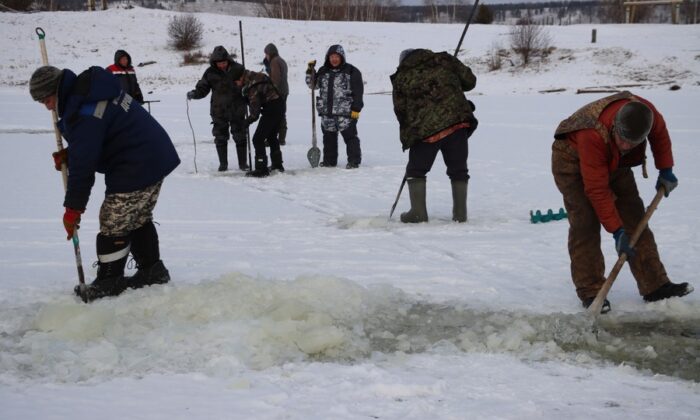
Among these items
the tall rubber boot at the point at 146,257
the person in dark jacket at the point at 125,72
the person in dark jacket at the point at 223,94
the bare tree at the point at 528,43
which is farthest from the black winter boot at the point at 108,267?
the bare tree at the point at 528,43

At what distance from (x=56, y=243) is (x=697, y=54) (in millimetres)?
29460

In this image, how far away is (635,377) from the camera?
138 inches

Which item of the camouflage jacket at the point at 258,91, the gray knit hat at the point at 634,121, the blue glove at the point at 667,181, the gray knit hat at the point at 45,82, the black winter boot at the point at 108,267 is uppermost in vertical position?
the gray knit hat at the point at 45,82

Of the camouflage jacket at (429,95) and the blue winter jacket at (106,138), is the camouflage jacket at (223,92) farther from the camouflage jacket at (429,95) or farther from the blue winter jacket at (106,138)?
the blue winter jacket at (106,138)

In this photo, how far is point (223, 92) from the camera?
33.1 ft

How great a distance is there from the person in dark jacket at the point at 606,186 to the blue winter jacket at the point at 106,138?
2670mm

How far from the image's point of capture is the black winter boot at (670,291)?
4.45 metres

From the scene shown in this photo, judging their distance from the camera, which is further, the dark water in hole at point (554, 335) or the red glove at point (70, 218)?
the red glove at point (70, 218)

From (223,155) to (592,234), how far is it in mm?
7102

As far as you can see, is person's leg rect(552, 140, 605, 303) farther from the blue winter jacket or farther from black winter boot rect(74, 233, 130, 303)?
black winter boot rect(74, 233, 130, 303)

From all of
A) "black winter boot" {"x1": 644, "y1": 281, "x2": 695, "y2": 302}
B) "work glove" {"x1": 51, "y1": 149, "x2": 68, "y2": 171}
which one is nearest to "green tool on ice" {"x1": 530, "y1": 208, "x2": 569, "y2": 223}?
"black winter boot" {"x1": 644, "y1": 281, "x2": 695, "y2": 302}

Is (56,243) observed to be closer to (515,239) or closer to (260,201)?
(260,201)

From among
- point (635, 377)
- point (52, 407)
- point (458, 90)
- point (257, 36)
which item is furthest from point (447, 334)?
point (257, 36)

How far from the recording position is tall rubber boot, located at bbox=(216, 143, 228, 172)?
34.7ft
